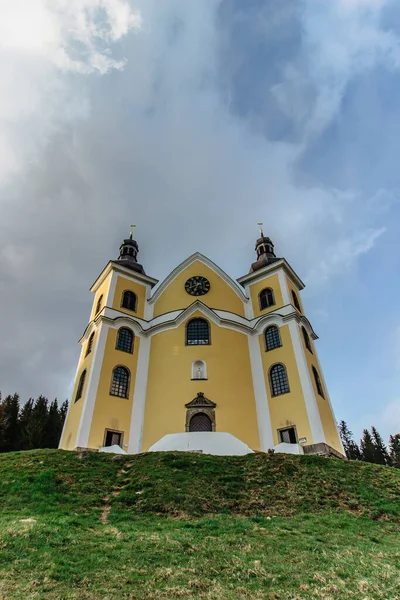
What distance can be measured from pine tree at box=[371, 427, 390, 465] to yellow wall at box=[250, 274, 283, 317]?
130 ft

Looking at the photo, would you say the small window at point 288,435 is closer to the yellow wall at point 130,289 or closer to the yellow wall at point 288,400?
the yellow wall at point 288,400

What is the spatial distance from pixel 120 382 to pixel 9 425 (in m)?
20.5

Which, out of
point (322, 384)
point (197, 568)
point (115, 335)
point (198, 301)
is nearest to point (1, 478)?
point (197, 568)

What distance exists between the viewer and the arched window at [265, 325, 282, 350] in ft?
87.4

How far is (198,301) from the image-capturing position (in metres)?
28.6

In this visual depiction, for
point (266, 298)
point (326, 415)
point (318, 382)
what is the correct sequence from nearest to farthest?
1. point (326, 415)
2. point (318, 382)
3. point (266, 298)

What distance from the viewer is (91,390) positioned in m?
23.3

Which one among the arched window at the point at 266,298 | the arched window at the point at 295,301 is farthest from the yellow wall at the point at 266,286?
the arched window at the point at 295,301

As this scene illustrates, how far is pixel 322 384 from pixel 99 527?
66.0ft

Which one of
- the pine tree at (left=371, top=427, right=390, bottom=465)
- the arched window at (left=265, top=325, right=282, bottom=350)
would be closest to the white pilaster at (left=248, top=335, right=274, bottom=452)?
the arched window at (left=265, top=325, right=282, bottom=350)

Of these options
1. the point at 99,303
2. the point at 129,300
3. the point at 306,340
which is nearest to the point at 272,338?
the point at 306,340

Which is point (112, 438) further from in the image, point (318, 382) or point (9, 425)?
point (9, 425)

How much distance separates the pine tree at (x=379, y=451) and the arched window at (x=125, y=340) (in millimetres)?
45428

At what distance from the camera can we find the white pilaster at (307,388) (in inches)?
855
